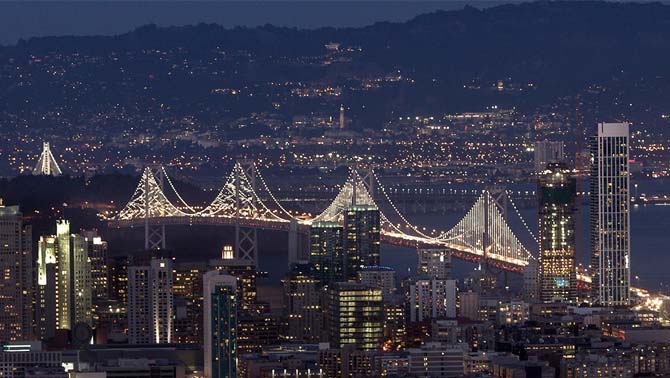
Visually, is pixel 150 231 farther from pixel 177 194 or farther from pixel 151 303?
pixel 151 303

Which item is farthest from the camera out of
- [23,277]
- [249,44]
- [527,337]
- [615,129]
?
[249,44]

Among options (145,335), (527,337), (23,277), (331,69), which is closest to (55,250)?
(23,277)

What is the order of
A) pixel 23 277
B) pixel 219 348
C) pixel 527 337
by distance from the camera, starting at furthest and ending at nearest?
pixel 23 277, pixel 527 337, pixel 219 348

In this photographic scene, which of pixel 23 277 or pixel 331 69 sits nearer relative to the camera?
pixel 23 277

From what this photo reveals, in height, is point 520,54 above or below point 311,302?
above

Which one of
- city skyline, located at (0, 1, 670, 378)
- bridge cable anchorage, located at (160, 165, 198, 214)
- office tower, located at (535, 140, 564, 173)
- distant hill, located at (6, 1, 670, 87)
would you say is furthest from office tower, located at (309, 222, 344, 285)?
distant hill, located at (6, 1, 670, 87)

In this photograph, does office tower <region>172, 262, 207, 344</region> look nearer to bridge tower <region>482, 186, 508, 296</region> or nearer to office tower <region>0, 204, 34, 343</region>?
office tower <region>0, 204, 34, 343</region>

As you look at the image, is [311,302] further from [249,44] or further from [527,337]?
[249,44]

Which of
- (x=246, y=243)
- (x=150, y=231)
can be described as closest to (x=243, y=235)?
(x=246, y=243)
